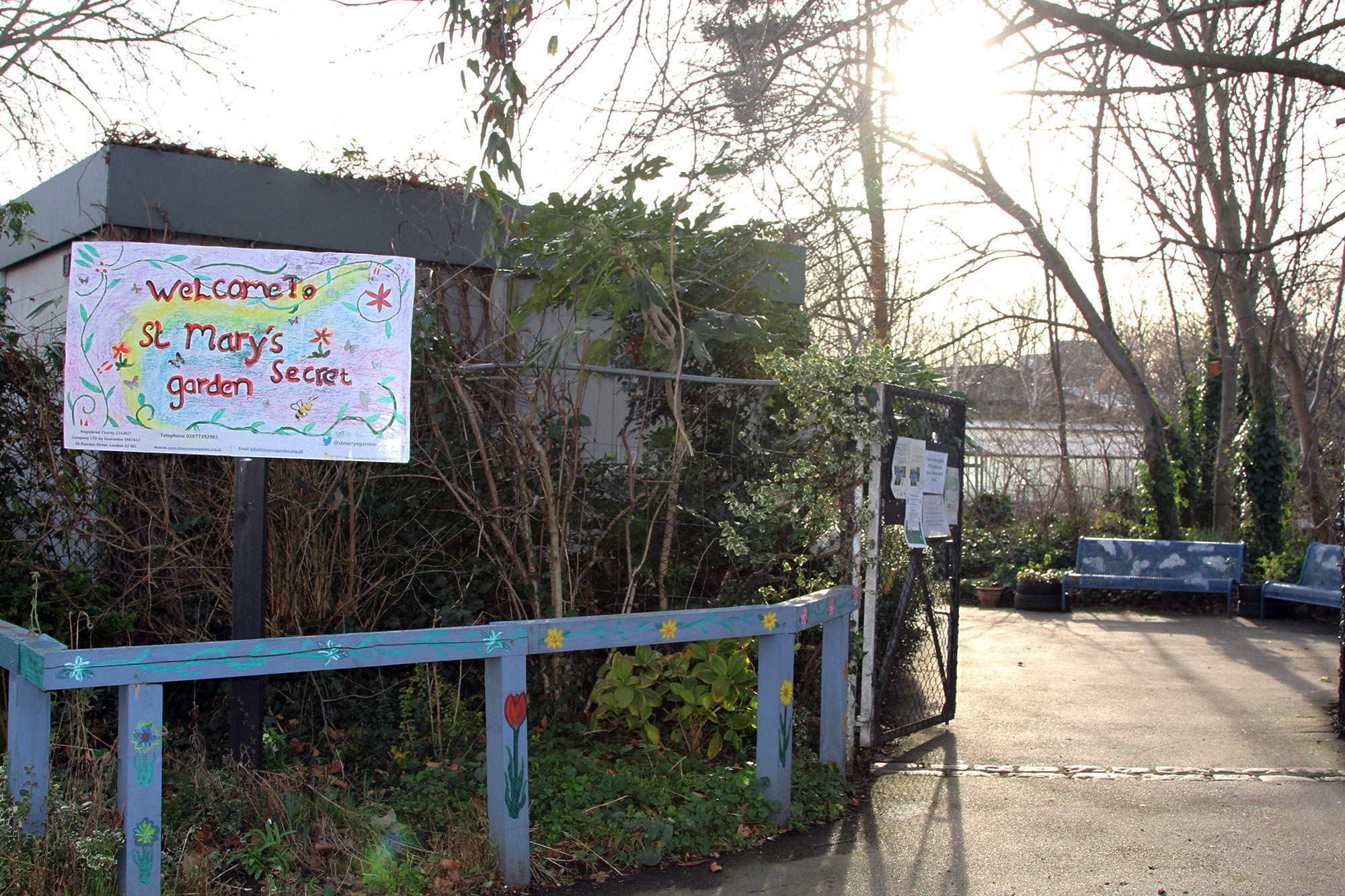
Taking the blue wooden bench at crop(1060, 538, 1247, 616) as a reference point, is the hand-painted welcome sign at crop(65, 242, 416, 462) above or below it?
above

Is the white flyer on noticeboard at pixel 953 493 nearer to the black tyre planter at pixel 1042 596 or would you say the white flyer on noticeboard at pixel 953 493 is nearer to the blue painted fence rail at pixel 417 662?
the blue painted fence rail at pixel 417 662

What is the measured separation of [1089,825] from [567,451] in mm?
3040

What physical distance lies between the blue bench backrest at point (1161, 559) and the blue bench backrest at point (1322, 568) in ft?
3.04

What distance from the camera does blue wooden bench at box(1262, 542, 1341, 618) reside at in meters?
11.4

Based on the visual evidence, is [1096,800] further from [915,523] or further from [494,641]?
[494,641]

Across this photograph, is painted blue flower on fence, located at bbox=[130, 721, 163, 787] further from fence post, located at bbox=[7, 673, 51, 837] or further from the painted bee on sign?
the painted bee on sign

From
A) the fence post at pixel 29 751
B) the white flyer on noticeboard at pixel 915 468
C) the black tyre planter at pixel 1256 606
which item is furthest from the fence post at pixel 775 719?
the black tyre planter at pixel 1256 606

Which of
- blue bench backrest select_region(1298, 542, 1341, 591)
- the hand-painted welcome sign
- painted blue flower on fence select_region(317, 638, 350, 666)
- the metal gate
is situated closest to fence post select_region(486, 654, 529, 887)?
painted blue flower on fence select_region(317, 638, 350, 666)

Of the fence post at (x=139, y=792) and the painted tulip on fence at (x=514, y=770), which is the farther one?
the painted tulip on fence at (x=514, y=770)

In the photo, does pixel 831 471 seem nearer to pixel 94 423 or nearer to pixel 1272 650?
pixel 94 423

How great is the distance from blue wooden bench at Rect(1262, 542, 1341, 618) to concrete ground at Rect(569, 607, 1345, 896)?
2887mm

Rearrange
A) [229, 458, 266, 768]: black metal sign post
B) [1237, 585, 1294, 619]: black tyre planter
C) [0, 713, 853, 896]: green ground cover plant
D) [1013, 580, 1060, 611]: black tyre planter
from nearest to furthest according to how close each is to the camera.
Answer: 1. [0, 713, 853, 896]: green ground cover plant
2. [229, 458, 266, 768]: black metal sign post
3. [1237, 585, 1294, 619]: black tyre planter
4. [1013, 580, 1060, 611]: black tyre planter

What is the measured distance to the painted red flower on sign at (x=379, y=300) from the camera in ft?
13.6

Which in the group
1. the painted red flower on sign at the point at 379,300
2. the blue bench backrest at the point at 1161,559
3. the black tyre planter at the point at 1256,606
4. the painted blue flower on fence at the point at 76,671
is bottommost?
the black tyre planter at the point at 1256,606
